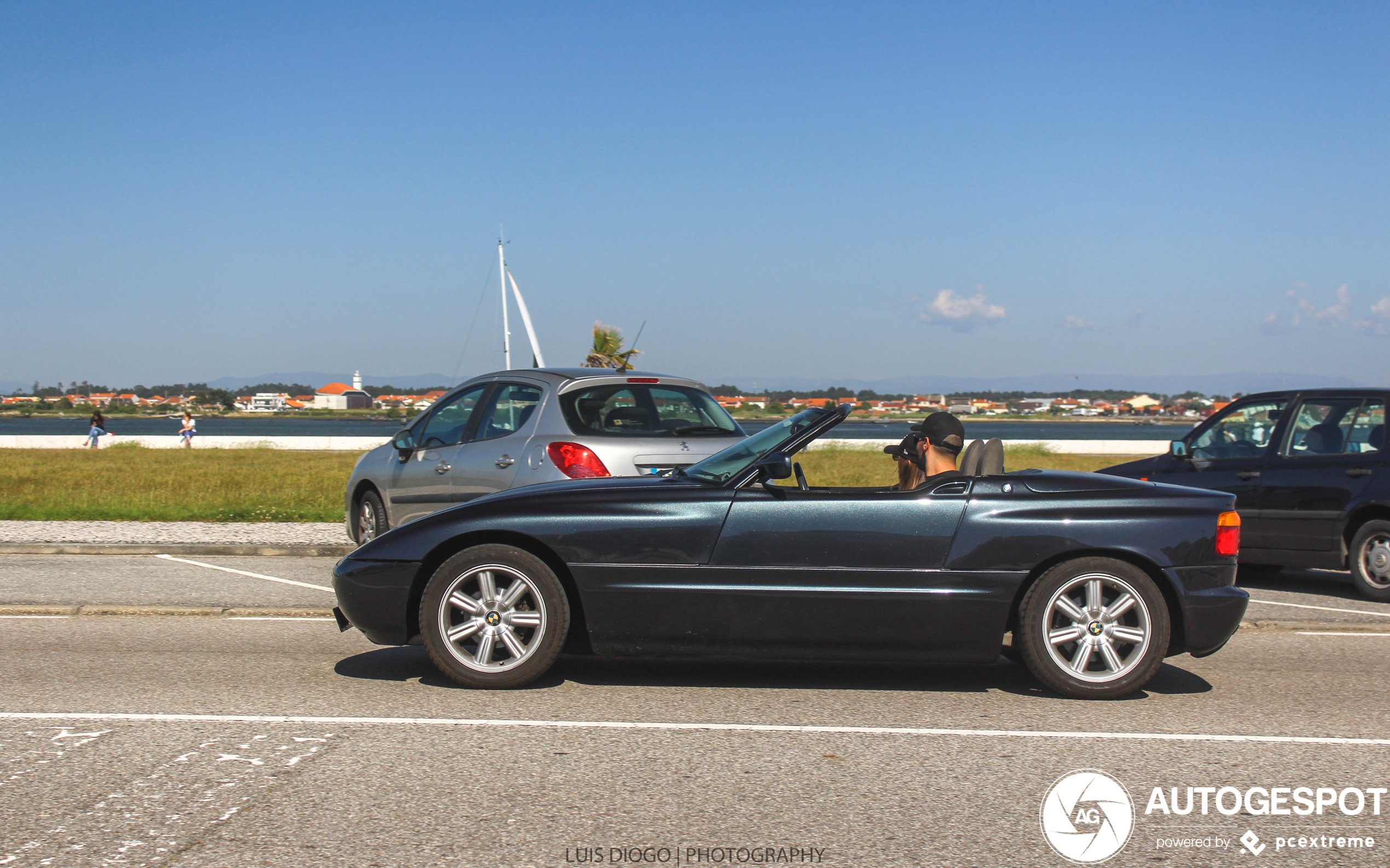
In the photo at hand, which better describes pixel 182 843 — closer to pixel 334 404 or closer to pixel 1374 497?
pixel 1374 497

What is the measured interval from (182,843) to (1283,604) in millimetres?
8146

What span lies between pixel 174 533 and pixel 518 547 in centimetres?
911

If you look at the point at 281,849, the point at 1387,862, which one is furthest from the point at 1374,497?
the point at 281,849

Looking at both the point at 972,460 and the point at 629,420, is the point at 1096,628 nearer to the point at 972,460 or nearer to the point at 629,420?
the point at 972,460

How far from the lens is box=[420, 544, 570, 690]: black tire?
18.4 feet

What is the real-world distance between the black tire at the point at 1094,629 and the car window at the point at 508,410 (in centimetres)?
422

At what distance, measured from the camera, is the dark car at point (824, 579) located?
5527mm

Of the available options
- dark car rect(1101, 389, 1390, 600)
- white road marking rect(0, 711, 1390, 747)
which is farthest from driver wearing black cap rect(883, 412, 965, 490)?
dark car rect(1101, 389, 1390, 600)

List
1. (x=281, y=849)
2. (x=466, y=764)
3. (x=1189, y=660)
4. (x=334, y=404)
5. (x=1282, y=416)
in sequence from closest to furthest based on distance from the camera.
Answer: (x=281, y=849), (x=466, y=764), (x=1189, y=660), (x=1282, y=416), (x=334, y=404)

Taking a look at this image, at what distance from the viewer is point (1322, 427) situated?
968 centimetres

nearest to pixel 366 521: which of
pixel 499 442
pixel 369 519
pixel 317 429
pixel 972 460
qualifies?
pixel 369 519

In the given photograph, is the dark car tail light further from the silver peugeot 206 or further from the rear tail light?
the rear tail light

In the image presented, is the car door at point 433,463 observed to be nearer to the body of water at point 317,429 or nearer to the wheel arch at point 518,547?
the wheel arch at point 518,547

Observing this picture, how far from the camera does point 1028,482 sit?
5773mm
